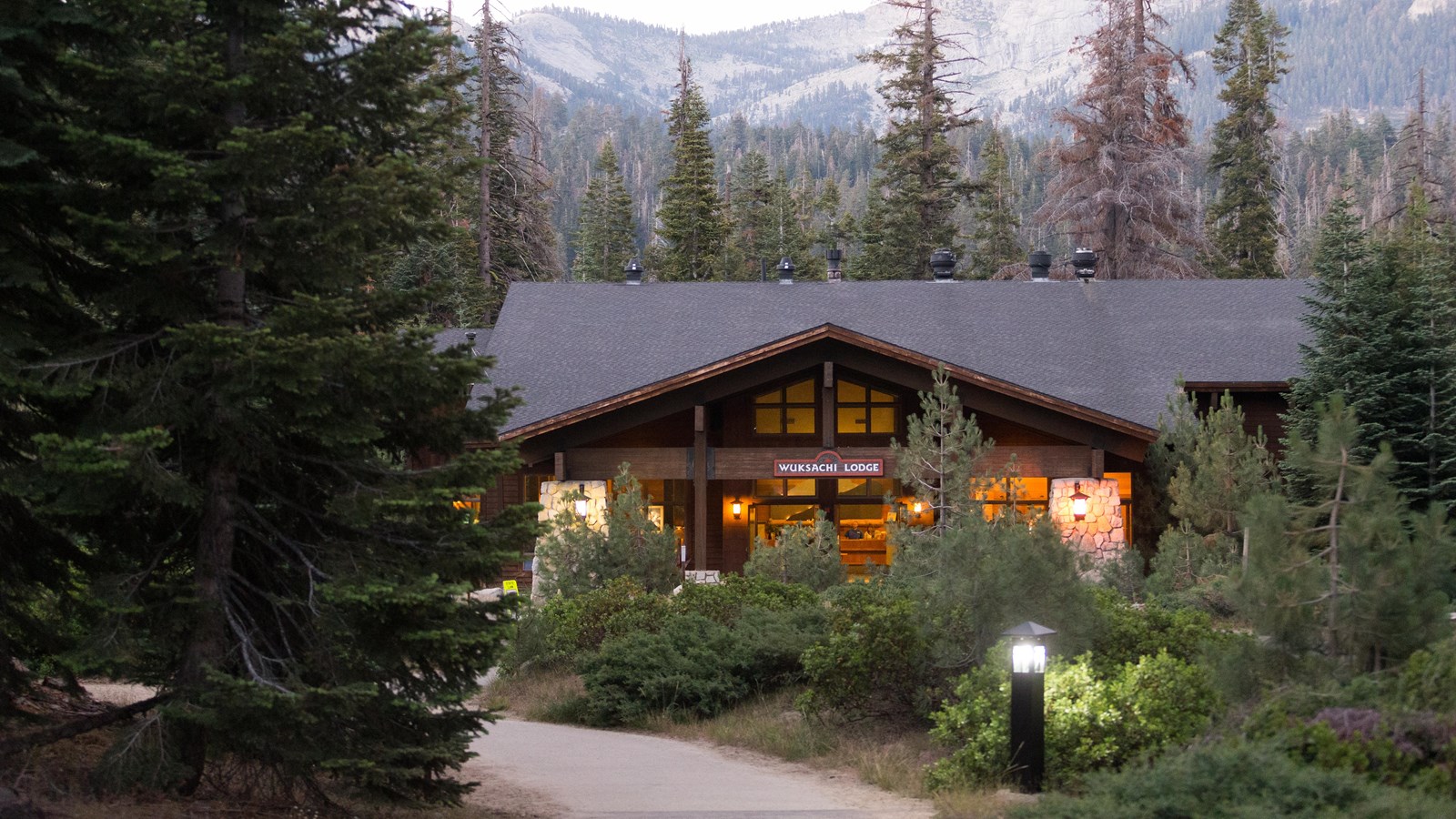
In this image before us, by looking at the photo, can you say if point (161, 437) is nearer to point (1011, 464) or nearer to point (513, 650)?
point (513, 650)

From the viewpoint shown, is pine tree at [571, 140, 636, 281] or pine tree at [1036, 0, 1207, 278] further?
pine tree at [571, 140, 636, 281]

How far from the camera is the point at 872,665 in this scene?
13.4 meters

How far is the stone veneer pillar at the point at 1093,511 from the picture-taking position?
2570cm

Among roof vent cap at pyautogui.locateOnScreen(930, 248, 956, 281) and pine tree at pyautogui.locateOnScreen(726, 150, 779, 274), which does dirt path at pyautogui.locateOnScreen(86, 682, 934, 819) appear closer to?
roof vent cap at pyautogui.locateOnScreen(930, 248, 956, 281)

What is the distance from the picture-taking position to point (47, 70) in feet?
32.2

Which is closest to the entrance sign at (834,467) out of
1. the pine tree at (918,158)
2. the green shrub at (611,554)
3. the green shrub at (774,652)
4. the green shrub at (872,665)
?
the green shrub at (611,554)

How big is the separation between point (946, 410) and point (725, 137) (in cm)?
14043

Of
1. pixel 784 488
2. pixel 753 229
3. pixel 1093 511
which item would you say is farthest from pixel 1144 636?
pixel 753 229

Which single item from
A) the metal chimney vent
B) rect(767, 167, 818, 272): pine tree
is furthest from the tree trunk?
rect(767, 167, 818, 272): pine tree

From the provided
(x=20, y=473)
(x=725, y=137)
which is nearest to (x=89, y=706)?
(x=20, y=473)

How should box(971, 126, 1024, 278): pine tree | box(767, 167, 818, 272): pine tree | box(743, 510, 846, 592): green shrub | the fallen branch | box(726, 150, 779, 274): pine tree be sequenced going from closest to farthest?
1. the fallen branch
2. box(743, 510, 846, 592): green shrub
3. box(971, 126, 1024, 278): pine tree
4. box(767, 167, 818, 272): pine tree
5. box(726, 150, 779, 274): pine tree

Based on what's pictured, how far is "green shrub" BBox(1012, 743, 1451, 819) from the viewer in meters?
8.19

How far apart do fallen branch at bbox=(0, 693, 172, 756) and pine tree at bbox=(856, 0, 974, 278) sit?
141ft

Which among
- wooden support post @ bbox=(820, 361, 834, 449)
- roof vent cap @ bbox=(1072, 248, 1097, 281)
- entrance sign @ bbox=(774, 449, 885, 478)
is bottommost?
entrance sign @ bbox=(774, 449, 885, 478)
